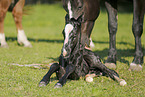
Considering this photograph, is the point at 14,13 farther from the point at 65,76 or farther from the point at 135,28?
the point at 65,76

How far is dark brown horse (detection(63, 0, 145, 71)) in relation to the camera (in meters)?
2.83

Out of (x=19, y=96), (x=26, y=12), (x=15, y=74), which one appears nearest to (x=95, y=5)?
(x=15, y=74)

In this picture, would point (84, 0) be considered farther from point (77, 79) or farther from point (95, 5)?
point (77, 79)

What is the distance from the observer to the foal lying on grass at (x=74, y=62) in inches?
108

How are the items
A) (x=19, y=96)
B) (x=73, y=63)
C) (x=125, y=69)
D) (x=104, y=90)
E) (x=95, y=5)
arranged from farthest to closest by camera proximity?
(x=125, y=69) → (x=95, y=5) → (x=73, y=63) → (x=104, y=90) → (x=19, y=96)

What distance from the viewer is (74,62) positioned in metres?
2.98

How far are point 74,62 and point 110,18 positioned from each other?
1.84 m

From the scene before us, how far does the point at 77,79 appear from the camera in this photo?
122 inches

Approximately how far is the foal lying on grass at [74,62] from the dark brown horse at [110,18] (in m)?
0.15

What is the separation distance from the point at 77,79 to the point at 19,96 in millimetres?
874

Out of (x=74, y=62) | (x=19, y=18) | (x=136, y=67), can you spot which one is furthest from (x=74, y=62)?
(x=19, y=18)

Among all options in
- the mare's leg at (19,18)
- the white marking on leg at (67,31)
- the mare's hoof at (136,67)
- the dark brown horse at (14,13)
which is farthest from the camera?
the mare's leg at (19,18)

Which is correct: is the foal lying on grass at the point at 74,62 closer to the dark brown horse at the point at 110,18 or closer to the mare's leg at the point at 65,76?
the mare's leg at the point at 65,76

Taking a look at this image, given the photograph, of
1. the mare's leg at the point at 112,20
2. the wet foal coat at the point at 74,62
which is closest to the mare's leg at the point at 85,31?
the wet foal coat at the point at 74,62
